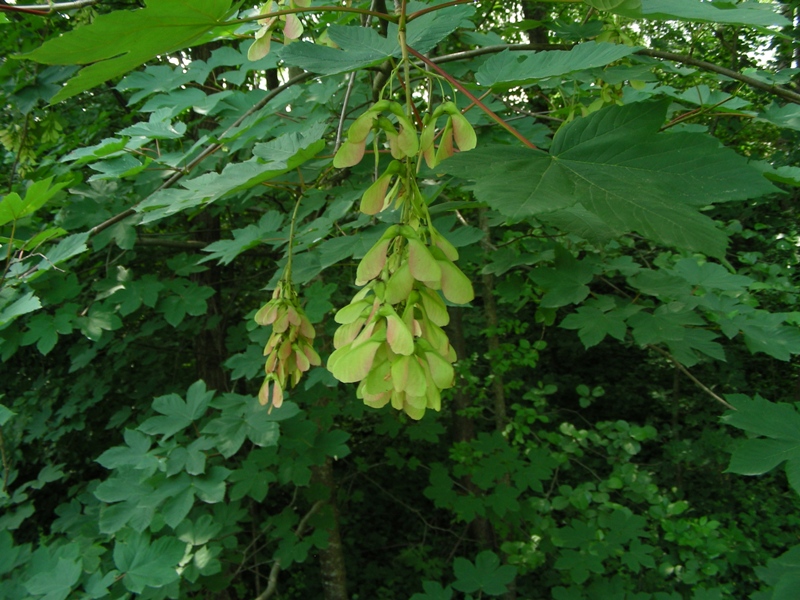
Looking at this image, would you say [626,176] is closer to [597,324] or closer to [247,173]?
[247,173]

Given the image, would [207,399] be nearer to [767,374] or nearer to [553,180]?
[553,180]

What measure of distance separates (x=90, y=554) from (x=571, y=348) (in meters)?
5.83

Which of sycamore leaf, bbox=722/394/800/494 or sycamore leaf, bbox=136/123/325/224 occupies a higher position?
sycamore leaf, bbox=136/123/325/224

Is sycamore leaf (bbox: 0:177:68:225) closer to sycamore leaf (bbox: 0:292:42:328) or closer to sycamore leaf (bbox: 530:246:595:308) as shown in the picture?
sycamore leaf (bbox: 0:292:42:328)

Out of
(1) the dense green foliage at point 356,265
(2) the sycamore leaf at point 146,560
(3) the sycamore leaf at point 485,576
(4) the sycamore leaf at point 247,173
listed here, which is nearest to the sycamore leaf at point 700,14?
(1) the dense green foliage at point 356,265

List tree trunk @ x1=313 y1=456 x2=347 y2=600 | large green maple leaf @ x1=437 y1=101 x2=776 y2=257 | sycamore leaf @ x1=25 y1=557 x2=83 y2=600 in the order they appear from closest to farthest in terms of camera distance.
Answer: large green maple leaf @ x1=437 y1=101 x2=776 y2=257, sycamore leaf @ x1=25 y1=557 x2=83 y2=600, tree trunk @ x1=313 y1=456 x2=347 y2=600

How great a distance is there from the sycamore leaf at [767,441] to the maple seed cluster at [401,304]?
45.3 inches

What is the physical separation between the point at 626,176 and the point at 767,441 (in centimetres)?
117

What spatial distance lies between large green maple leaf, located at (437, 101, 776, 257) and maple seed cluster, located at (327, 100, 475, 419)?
0.25 feet

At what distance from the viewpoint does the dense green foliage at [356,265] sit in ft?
2.48

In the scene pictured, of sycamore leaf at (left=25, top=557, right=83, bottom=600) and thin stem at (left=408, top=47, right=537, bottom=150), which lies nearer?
thin stem at (left=408, top=47, right=537, bottom=150)

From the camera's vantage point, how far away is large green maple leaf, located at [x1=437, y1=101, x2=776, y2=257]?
653 mm

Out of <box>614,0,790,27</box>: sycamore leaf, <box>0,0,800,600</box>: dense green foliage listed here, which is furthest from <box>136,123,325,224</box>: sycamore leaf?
<box>614,0,790,27</box>: sycamore leaf

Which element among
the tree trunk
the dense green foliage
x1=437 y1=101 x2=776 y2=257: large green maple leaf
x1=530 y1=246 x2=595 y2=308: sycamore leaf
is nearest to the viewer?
x1=437 y1=101 x2=776 y2=257: large green maple leaf
